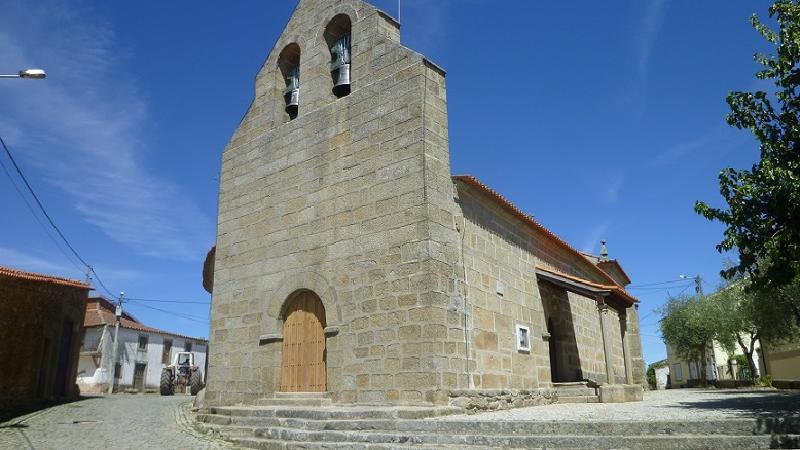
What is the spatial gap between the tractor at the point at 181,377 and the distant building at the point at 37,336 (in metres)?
3.33

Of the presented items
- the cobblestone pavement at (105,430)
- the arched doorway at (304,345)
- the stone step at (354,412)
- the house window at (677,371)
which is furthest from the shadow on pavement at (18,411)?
Answer: the house window at (677,371)

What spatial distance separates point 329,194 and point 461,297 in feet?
9.84

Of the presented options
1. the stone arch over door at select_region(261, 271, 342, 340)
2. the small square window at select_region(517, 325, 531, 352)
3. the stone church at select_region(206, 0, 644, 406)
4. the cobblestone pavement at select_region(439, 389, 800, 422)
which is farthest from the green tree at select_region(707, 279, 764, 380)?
the stone arch over door at select_region(261, 271, 342, 340)

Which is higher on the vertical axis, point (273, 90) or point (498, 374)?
point (273, 90)

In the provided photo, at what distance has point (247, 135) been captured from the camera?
12453 mm

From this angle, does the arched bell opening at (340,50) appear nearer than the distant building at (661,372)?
Yes

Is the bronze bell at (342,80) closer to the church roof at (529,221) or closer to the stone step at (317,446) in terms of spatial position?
the church roof at (529,221)

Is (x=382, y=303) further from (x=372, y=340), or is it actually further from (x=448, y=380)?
(x=448, y=380)

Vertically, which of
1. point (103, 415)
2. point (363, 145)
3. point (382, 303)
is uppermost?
point (363, 145)

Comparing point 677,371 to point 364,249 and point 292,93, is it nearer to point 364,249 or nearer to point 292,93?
point 292,93

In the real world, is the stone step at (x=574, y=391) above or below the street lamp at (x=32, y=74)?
below

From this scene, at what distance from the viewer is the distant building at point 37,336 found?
49.5 feet

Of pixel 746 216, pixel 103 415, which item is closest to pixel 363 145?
pixel 746 216

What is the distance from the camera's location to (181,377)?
25.6 metres
